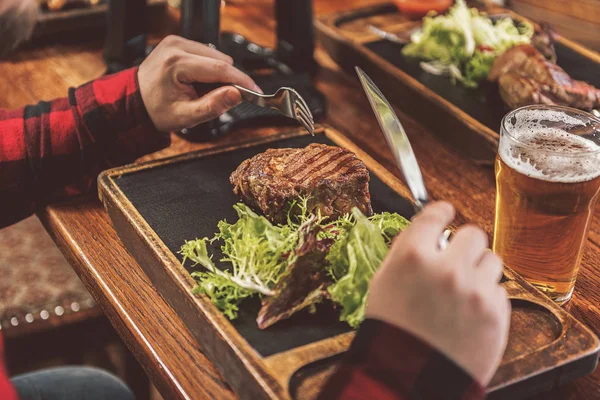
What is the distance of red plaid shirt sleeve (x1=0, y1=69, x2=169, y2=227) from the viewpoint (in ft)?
5.64

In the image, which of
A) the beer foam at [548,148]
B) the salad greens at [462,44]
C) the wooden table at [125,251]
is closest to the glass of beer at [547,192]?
the beer foam at [548,148]

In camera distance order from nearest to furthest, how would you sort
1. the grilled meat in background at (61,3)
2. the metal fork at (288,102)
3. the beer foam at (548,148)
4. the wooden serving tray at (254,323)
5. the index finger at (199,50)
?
the wooden serving tray at (254,323)
the beer foam at (548,148)
the metal fork at (288,102)
the index finger at (199,50)
the grilled meat in background at (61,3)

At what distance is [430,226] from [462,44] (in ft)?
4.83

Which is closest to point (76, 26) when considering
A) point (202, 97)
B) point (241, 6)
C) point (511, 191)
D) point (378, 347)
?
point (241, 6)

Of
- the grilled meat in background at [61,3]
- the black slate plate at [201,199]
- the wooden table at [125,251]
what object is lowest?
the wooden table at [125,251]

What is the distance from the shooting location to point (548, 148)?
4.32 feet

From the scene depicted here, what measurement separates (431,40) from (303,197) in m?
1.08

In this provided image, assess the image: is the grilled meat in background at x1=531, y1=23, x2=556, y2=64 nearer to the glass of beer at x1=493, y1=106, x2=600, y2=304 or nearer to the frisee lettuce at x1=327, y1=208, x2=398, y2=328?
the glass of beer at x1=493, y1=106, x2=600, y2=304

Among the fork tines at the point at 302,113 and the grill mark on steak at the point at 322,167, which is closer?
the grill mark on steak at the point at 322,167

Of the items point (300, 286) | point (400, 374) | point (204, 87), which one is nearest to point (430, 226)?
point (400, 374)

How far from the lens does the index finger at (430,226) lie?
3.24 ft

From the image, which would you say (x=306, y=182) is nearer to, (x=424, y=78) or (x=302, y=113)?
(x=302, y=113)

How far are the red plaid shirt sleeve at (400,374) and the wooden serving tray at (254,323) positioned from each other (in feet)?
0.43

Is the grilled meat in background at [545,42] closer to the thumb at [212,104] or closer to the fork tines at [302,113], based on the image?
the fork tines at [302,113]
